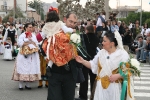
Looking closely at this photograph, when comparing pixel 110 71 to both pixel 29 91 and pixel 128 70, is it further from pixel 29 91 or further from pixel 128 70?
pixel 29 91

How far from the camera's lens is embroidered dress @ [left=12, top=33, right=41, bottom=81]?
10.3 m

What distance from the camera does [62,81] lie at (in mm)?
5828

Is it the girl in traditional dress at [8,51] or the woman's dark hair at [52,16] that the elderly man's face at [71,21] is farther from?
the girl in traditional dress at [8,51]

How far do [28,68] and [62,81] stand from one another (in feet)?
15.3

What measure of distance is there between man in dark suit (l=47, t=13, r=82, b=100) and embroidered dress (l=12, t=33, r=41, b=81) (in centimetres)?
450

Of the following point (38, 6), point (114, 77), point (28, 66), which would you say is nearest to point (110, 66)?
point (114, 77)

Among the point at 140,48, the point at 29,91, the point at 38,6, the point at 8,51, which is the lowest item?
the point at 29,91

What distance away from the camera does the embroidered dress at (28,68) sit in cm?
1029

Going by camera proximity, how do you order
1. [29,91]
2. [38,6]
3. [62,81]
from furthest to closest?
[38,6], [29,91], [62,81]

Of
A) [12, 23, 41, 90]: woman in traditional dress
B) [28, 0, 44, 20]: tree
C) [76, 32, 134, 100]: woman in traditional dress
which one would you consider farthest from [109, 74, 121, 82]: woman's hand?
[28, 0, 44, 20]: tree

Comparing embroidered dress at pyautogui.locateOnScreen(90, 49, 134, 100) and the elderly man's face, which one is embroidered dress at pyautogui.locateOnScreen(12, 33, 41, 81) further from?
embroidered dress at pyautogui.locateOnScreen(90, 49, 134, 100)

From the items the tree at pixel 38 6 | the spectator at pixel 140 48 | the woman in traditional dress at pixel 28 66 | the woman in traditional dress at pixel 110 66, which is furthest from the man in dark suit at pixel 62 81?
the tree at pixel 38 6

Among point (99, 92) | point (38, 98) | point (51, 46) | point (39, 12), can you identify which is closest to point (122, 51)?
point (99, 92)

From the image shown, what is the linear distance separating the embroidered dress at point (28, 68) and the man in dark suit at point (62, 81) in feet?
14.8
